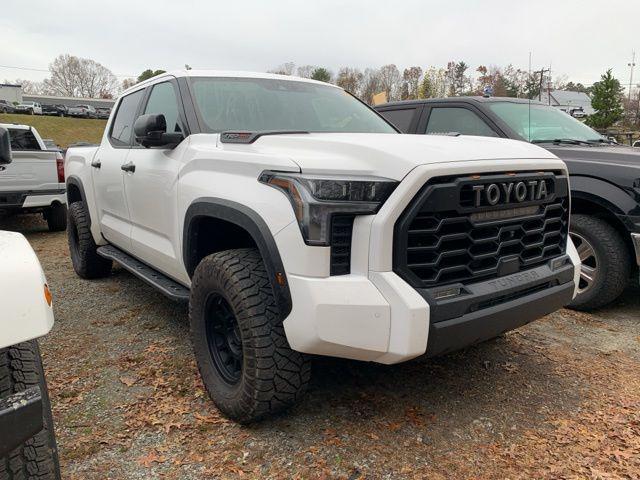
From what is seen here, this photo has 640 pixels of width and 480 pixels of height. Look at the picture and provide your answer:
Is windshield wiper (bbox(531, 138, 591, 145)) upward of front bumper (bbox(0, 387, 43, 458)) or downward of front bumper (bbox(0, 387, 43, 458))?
upward

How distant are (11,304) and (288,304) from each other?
106cm

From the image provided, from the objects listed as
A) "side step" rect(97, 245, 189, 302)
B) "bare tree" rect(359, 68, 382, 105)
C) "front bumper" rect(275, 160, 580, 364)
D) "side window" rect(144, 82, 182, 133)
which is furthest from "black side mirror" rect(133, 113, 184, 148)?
"bare tree" rect(359, 68, 382, 105)

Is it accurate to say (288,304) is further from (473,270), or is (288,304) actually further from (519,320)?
(519,320)

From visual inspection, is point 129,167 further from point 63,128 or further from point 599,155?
point 63,128

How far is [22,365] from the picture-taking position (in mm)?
1686

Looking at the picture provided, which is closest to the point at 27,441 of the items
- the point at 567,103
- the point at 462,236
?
the point at 462,236

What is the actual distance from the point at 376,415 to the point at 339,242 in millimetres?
1083

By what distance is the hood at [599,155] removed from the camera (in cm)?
404

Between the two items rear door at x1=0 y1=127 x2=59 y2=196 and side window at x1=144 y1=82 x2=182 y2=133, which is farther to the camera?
rear door at x1=0 y1=127 x2=59 y2=196

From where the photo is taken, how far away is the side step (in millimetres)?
3176

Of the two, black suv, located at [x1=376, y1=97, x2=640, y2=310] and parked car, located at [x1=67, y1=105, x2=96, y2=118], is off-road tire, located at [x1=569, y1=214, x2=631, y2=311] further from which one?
parked car, located at [x1=67, y1=105, x2=96, y2=118]

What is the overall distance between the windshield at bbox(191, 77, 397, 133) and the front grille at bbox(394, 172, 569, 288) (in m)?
1.30

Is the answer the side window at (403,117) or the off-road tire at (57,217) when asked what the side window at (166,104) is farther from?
the off-road tire at (57,217)

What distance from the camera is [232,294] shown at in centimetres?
240
